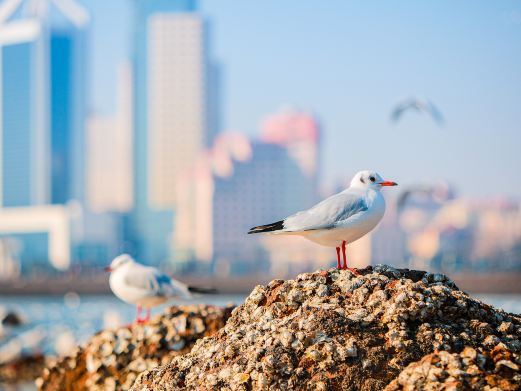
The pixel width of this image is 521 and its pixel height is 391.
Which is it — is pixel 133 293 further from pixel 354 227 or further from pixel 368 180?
pixel 354 227

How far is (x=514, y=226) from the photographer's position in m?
150

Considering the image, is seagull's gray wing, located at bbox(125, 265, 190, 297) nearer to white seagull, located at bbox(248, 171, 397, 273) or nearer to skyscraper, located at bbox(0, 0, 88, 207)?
white seagull, located at bbox(248, 171, 397, 273)

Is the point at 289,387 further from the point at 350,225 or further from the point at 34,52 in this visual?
the point at 34,52

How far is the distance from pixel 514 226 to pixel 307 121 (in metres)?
49.0

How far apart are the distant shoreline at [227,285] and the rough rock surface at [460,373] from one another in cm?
7054

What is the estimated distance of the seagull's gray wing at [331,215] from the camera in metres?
5.13

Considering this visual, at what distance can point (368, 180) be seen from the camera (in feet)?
17.6

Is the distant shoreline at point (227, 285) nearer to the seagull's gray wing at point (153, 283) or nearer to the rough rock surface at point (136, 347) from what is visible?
the seagull's gray wing at point (153, 283)

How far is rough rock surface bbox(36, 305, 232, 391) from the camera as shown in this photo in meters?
6.31

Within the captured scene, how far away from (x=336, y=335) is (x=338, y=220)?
48.1 inches

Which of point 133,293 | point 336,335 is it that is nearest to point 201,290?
point 133,293

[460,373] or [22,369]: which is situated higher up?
[460,373]

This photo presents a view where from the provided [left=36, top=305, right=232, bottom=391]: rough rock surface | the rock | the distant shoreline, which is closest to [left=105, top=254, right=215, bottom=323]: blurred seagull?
[left=36, top=305, right=232, bottom=391]: rough rock surface

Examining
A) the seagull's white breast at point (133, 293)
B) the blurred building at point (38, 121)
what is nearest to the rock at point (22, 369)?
the seagull's white breast at point (133, 293)
